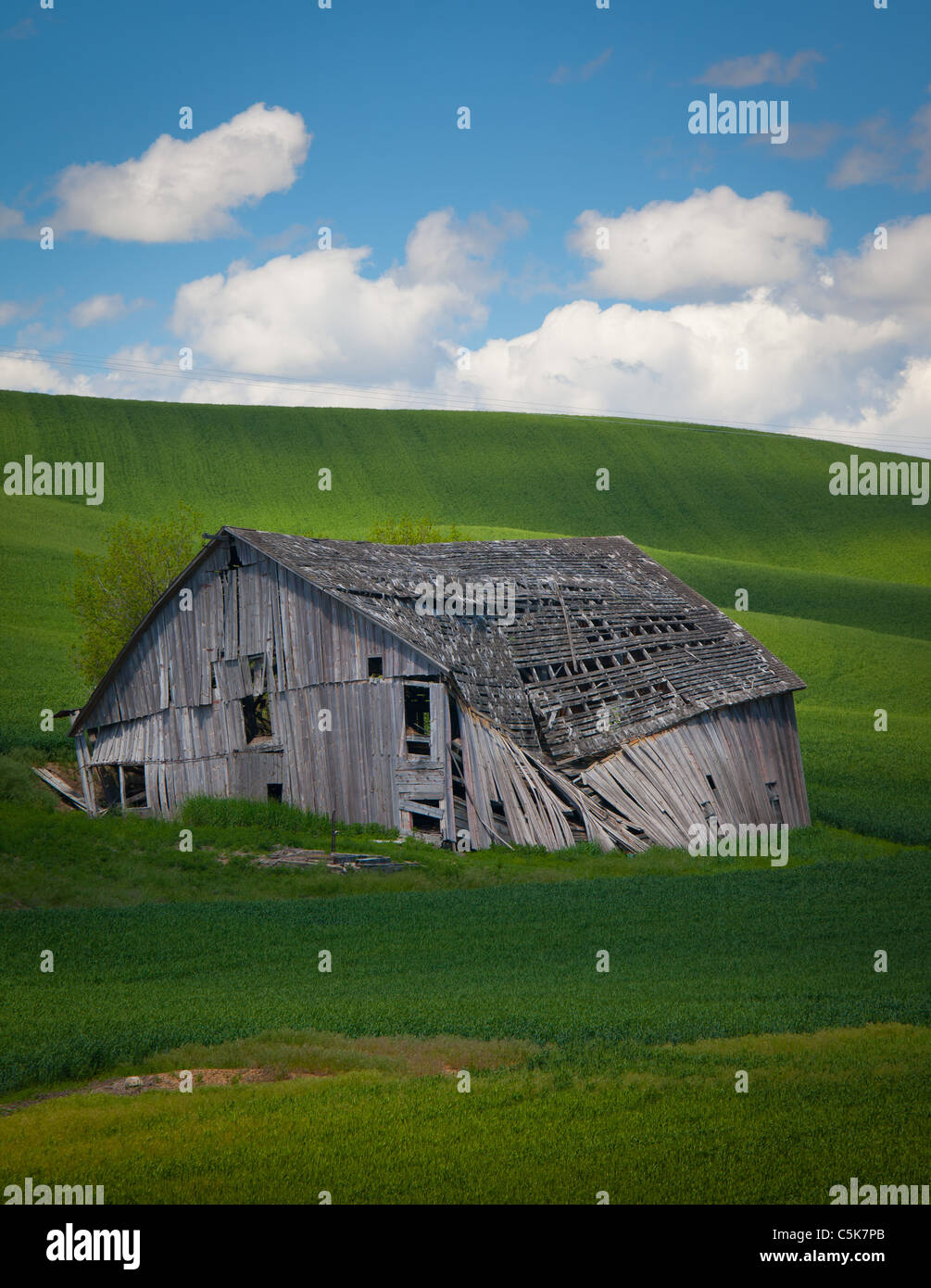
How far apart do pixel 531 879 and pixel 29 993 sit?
1277 centimetres

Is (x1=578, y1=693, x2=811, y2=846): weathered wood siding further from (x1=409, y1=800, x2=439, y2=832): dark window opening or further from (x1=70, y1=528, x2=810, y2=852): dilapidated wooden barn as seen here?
(x1=409, y1=800, x2=439, y2=832): dark window opening

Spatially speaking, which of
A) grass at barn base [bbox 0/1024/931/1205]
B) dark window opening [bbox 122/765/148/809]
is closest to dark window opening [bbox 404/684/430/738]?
dark window opening [bbox 122/765/148/809]

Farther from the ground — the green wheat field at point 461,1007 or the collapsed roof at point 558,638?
the collapsed roof at point 558,638

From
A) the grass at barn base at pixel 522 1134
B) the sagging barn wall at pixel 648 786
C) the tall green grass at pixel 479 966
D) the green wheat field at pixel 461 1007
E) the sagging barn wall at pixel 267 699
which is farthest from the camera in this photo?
the sagging barn wall at pixel 267 699

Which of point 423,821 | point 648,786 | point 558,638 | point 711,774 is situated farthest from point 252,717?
point 711,774

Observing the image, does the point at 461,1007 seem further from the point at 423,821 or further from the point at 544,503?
the point at 544,503

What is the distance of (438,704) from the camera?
29938 mm

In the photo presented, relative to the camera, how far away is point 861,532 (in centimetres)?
9925

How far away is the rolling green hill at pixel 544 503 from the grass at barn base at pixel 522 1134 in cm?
4109

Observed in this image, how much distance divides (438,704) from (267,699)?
233 inches

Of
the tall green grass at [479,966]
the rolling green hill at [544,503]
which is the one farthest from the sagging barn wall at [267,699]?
the rolling green hill at [544,503]

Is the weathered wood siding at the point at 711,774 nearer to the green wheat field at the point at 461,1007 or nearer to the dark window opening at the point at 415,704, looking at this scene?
the green wheat field at the point at 461,1007

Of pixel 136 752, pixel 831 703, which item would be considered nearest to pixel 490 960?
pixel 136 752

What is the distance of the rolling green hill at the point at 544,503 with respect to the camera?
63812 mm
